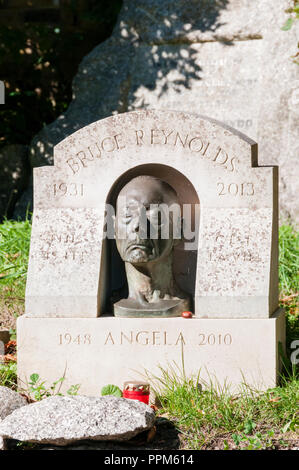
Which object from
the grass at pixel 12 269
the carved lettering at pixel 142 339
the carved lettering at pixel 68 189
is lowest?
the carved lettering at pixel 142 339

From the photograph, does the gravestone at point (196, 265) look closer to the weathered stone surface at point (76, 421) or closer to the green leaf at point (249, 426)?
the green leaf at point (249, 426)

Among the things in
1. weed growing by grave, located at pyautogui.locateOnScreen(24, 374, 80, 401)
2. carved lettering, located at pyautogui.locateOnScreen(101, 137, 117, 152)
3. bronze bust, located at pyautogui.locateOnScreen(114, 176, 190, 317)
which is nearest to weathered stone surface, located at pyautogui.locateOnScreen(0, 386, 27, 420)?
weed growing by grave, located at pyautogui.locateOnScreen(24, 374, 80, 401)

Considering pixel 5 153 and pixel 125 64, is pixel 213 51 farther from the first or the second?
pixel 5 153

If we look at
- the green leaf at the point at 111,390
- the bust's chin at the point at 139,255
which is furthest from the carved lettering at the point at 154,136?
the green leaf at the point at 111,390

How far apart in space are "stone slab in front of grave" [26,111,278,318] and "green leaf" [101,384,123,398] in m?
0.45

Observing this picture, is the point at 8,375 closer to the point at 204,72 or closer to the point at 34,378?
the point at 34,378

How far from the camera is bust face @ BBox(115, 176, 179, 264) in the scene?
4352 mm

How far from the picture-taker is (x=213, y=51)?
7508 mm

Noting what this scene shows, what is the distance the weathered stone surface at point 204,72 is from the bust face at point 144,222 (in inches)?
106

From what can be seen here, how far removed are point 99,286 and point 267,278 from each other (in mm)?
1012

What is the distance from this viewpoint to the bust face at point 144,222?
435 cm

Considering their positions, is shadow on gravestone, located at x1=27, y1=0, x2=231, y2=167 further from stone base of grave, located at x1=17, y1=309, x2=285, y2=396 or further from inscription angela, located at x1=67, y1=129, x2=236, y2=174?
stone base of grave, located at x1=17, y1=309, x2=285, y2=396

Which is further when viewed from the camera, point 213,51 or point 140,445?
point 213,51

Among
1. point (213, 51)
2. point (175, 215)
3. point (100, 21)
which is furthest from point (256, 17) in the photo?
point (175, 215)
